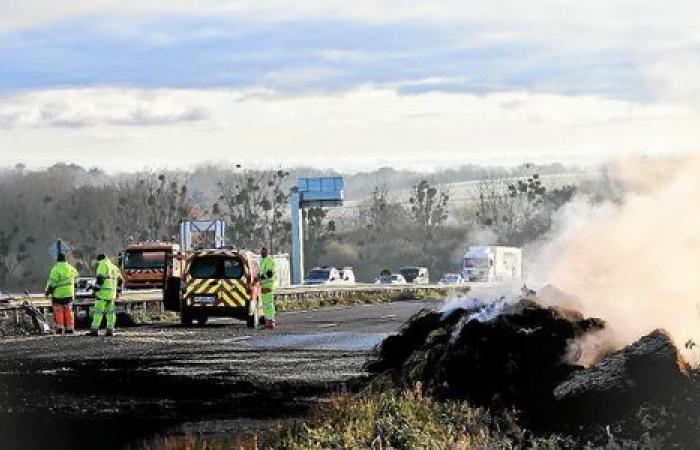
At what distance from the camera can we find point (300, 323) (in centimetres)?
3803

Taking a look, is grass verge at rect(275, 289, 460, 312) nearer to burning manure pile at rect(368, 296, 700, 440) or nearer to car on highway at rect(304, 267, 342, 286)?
car on highway at rect(304, 267, 342, 286)

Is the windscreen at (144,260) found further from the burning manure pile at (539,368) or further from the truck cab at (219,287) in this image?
the burning manure pile at (539,368)

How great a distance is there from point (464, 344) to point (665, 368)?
9.55ft

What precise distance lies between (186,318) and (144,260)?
20.3 meters

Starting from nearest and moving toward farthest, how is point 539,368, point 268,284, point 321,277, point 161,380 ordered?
point 539,368, point 161,380, point 268,284, point 321,277

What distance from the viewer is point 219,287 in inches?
1399

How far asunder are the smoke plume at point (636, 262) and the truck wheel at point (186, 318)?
15.7 metres

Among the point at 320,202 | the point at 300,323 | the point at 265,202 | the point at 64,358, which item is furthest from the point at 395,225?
the point at 64,358

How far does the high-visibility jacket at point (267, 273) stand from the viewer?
111 feet

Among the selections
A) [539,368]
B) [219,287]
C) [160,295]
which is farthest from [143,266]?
[539,368]

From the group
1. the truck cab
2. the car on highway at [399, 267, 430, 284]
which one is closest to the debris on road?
the truck cab

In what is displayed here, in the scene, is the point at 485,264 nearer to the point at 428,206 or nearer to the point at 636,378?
the point at 636,378

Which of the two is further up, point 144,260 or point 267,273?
point 144,260

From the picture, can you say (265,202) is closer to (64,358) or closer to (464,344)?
(64,358)
